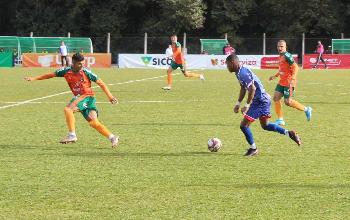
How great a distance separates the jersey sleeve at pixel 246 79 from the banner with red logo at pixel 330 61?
1679 inches

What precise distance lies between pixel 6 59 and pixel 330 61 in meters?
22.2

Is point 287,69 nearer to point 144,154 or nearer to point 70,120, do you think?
point 70,120

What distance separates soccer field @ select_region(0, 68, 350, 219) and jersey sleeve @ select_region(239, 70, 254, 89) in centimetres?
107

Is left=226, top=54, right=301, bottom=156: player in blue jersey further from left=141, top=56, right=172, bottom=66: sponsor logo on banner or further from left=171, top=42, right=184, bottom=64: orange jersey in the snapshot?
left=141, top=56, right=172, bottom=66: sponsor logo on banner

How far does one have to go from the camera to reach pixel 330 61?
5362 centimetres

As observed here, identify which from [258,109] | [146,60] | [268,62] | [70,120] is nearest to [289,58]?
[258,109]

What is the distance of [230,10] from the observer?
67250 millimetres

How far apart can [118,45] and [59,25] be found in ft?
28.3

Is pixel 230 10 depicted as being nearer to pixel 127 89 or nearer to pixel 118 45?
pixel 118 45

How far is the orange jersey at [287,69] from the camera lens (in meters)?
16.4

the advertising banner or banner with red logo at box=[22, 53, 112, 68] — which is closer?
the advertising banner

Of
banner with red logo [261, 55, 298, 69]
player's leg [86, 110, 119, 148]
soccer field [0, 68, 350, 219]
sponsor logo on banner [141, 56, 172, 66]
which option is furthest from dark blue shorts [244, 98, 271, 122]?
banner with red logo [261, 55, 298, 69]

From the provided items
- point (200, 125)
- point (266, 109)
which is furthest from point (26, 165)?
point (200, 125)

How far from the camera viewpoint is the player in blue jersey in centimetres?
1138
